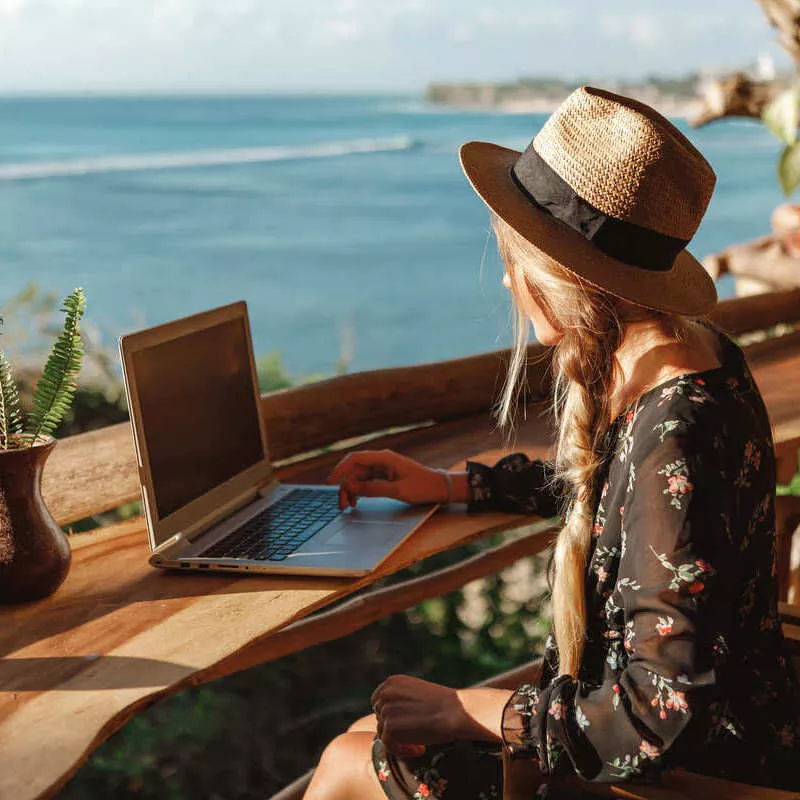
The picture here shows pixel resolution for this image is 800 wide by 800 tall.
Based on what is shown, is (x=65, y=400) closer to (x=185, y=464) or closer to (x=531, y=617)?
(x=185, y=464)

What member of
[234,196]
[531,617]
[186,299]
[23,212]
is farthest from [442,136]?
[531,617]

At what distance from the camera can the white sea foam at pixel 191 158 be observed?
25.0 m

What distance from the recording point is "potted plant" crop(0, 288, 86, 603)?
5.55 ft

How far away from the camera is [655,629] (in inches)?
52.4

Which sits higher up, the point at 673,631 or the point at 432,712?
the point at 673,631

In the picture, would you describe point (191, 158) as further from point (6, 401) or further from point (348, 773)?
point (348, 773)

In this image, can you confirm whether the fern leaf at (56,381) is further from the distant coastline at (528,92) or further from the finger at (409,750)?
the distant coastline at (528,92)

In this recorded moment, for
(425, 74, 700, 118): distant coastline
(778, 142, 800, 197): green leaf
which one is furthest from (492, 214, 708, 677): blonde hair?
(425, 74, 700, 118): distant coastline

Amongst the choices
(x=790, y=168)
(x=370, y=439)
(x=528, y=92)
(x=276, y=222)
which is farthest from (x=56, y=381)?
(x=528, y=92)

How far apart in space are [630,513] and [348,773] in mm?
716

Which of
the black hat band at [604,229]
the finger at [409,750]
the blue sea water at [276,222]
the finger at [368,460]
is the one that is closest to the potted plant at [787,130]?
the finger at [368,460]

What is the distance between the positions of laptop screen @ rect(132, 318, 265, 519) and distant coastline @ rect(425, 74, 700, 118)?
43.0 ft

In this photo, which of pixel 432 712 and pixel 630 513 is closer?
pixel 630 513

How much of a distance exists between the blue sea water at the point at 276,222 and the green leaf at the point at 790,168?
392 inches
